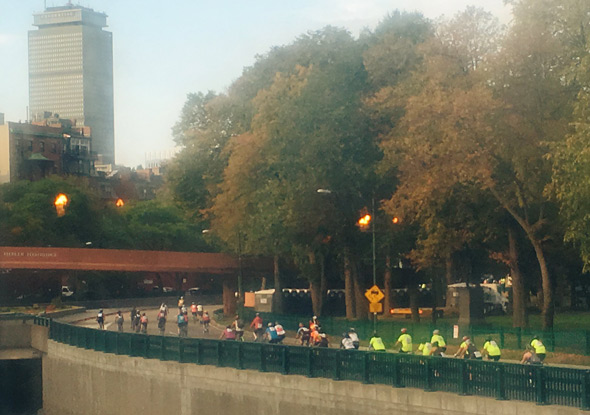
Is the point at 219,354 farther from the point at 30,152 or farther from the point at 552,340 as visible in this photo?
the point at 30,152

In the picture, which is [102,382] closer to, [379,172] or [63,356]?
[63,356]

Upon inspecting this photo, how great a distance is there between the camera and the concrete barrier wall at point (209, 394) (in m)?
30.9

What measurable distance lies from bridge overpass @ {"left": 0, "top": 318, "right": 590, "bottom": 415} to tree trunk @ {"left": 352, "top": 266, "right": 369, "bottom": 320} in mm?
20049

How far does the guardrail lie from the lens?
27.8 meters

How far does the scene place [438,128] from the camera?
52.9 metres

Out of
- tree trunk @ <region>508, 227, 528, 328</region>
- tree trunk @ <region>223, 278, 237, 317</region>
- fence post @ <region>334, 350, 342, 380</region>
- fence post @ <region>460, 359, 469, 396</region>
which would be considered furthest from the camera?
tree trunk @ <region>223, 278, 237, 317</region>

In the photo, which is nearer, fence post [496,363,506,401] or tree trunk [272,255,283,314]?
fence post [496,363,506,401]

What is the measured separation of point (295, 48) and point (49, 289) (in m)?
53.8

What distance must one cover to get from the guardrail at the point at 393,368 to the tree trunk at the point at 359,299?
24.8 metres

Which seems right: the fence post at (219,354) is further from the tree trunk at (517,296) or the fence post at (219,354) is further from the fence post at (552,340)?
the tree trunk at (517,296)

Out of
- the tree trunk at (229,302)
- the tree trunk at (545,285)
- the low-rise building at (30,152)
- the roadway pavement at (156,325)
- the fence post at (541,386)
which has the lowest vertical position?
the roadway pavement at (156,325)

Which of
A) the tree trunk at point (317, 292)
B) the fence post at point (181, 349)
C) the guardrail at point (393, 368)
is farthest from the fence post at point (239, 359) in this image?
the tree trunk at point (317, 292)

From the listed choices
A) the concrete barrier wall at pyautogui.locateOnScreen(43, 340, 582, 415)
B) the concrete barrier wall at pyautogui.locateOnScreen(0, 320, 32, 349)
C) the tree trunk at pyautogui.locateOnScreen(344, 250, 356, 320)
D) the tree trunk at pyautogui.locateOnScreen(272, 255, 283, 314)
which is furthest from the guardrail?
the tree trunk at pyautogui.locateOnScreen(272, 255, 283, 314)

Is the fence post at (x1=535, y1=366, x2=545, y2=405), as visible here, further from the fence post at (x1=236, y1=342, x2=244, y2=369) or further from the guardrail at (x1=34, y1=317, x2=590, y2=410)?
the fence post at (x1=236, y1=342, x2=244, y2=369)
